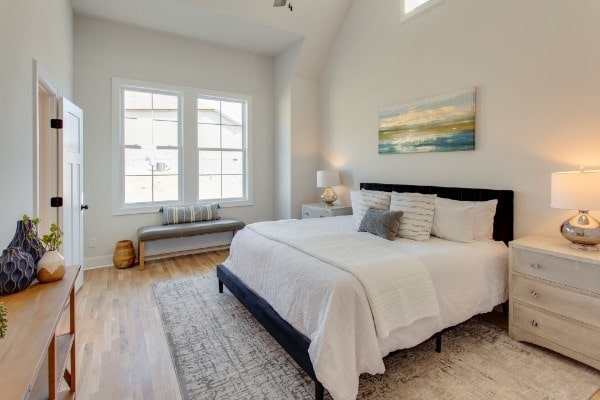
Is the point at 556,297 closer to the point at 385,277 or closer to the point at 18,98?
the point at 385,277

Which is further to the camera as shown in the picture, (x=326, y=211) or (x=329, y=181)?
(x=329, y=181)

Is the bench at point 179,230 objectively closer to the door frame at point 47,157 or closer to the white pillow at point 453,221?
the door frame at point 47,157

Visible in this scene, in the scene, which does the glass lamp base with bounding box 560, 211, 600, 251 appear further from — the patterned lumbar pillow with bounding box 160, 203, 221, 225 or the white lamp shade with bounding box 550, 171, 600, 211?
the patterned lumbar pillow with bounding box 160, 203, 221, 225

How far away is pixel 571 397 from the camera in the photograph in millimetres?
1814

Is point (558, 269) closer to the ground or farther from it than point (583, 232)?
closer to the ground

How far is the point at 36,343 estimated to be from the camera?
107 cm

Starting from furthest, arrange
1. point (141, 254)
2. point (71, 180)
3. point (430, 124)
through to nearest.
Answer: point (141, 254) → point (430, 124) → point (71, 180)

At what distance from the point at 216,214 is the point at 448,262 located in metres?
3.60

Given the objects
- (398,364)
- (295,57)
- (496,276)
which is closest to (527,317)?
(496,276)

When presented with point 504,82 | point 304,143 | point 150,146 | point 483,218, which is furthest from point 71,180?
point 504,82

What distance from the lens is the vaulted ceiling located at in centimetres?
389

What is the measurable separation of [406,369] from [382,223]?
117 cm

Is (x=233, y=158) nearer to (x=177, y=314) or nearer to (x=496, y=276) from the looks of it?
(x=177, y=314)

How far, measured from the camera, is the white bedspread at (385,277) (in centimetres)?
180
